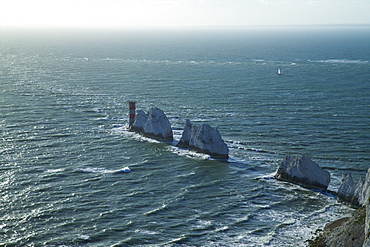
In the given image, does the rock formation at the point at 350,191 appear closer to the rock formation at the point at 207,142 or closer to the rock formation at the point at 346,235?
the rock formation at the point at 346,235

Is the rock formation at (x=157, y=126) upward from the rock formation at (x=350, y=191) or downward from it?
upward

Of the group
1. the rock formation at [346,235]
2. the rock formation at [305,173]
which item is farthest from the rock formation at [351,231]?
the rock formation at [305,173]

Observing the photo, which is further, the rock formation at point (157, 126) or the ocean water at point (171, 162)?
the rock formation at point (157, 126)

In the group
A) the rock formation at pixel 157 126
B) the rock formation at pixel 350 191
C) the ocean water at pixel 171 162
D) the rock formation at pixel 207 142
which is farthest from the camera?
the rock formation at pixel 157 126

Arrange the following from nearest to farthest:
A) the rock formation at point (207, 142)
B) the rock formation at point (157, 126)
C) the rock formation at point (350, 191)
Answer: the rock formation at point (350, 191), the rock formation at point (207, 142), the rock formation at point (157, 126)

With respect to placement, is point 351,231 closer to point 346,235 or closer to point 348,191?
point 346,235

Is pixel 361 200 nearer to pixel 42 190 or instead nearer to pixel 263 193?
pixel 263 193

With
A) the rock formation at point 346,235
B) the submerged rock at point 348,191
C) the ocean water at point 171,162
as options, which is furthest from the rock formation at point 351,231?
the submerged rock at point 348,191
